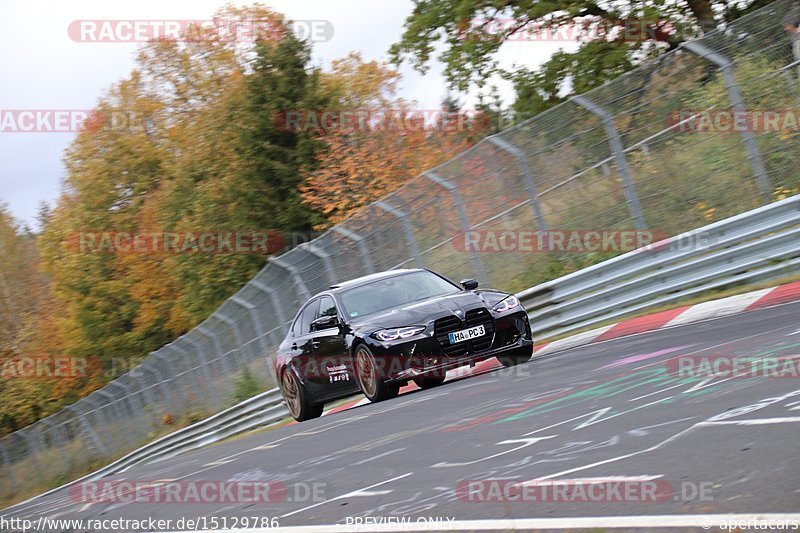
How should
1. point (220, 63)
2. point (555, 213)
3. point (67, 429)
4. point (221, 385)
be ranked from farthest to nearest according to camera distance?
point (220, 63), point (67, 429), point (221, 385), point (555, 213)

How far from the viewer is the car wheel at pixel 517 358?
13.4m

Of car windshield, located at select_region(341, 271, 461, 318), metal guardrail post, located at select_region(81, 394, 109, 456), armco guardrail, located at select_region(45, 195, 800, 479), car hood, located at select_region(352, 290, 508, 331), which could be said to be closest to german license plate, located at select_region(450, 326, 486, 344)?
car hood, located at select_region(352, 290, 508, 331)

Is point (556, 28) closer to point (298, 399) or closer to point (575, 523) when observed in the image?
point (298, 399)

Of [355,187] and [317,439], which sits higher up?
[355,187]

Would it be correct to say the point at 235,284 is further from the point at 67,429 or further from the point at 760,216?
the point at 760,216

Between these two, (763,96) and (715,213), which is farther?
(715,213)

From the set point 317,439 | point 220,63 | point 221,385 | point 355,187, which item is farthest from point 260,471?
point 220,63

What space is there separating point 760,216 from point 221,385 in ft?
49.5

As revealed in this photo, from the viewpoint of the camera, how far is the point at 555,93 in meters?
29.8

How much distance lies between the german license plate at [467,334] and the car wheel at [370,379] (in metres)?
0.94

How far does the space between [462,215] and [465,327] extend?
4.81m

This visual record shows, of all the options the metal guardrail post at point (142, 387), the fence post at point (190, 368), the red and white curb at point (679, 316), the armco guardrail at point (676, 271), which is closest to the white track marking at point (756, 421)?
the red and white curb at point (679, 316)

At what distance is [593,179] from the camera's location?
51.1 ft

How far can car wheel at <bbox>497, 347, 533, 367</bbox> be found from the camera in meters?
13.4
